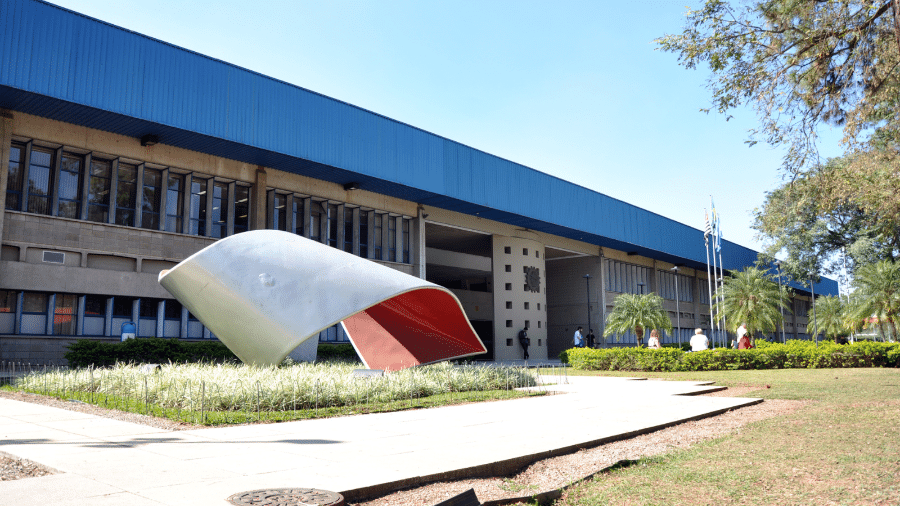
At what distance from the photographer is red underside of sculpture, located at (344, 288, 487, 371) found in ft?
56.9

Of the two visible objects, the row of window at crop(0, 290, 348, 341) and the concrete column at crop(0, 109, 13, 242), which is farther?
the row of window at crop(0, 290, 348, 341)

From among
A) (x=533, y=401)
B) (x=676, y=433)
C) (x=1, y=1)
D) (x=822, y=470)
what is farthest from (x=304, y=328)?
(x=1, y=1)

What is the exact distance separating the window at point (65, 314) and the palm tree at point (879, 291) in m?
42.2

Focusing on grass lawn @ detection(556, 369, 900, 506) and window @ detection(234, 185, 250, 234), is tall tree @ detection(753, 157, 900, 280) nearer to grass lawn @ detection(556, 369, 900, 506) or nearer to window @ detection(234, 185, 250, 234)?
grass lawn @ detection(556, 369, 900, 506)

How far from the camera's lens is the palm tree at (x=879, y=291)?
3953 cm

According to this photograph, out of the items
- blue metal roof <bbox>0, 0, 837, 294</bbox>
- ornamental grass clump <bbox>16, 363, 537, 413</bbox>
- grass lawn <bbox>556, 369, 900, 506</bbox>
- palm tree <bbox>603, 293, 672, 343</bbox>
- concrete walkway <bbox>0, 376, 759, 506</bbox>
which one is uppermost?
blue metal roof <bbox>0, 0, 837, 294</bbox>

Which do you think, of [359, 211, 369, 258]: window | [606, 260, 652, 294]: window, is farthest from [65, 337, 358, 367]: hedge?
[606, 260, 652, 294]: window

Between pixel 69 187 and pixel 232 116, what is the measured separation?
5985mm

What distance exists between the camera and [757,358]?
85.5 feet

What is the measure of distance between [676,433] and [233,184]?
73.1ft

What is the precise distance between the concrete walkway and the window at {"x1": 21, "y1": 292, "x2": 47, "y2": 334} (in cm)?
1109

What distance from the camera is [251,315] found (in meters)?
13.5

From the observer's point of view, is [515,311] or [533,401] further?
[515,311]

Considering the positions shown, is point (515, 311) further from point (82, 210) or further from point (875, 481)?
point (875, 481)
